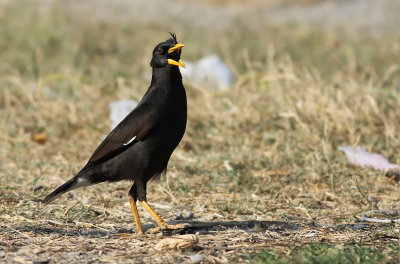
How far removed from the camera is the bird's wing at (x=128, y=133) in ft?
15.9

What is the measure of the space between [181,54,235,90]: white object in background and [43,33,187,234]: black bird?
11.2 ft

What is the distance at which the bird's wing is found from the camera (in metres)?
4.86

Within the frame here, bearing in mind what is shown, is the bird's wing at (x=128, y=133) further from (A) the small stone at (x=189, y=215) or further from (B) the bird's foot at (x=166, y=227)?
(A) the small stone at (x=189, y=215)

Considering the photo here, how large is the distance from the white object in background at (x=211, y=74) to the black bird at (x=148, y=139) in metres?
3.40

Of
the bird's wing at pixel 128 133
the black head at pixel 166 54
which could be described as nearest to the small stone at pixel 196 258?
the bird's wing at pixel 128 133

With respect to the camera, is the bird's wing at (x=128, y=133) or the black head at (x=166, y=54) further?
the black head at (x=166, y=54)

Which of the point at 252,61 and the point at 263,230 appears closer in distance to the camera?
the point at 263,230

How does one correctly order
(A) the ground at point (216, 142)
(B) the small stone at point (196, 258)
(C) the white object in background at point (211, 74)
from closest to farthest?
(B) the small stone at point (196, 258), (A) the ground at point (216, 142), (C) the white object in background at point (211, 74)

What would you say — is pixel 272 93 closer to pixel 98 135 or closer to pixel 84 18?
pixel 98 135

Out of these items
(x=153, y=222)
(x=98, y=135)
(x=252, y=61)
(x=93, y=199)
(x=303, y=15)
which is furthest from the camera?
(x=303, y=15)

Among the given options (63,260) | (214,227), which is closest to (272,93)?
(214,227)

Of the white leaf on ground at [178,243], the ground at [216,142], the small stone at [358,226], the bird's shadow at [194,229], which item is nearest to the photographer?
the white leaf on ground at [178,243]

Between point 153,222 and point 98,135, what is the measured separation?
93.8 inches

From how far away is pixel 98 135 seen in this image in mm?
7492
